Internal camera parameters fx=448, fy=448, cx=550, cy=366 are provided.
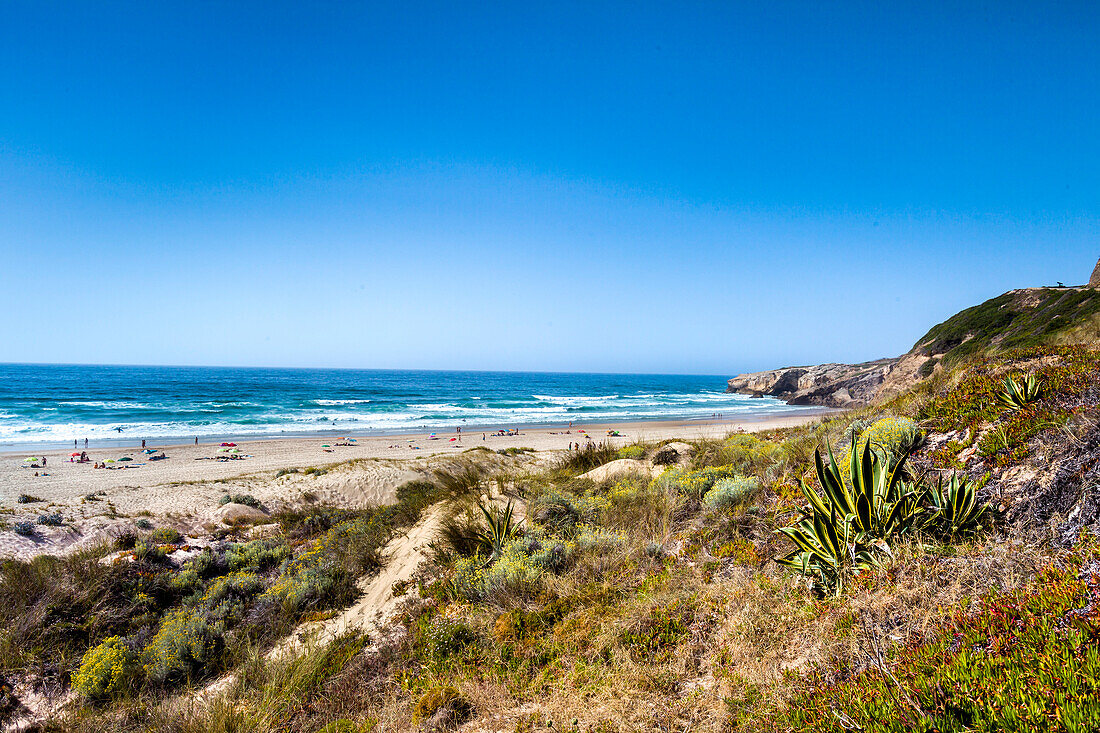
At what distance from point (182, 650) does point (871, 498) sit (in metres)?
7.51

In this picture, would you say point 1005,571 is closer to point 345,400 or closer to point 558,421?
point 558,421

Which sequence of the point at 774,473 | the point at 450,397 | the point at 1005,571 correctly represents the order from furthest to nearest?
the point at 450,397, the point at 774,473, the point at 1005,571

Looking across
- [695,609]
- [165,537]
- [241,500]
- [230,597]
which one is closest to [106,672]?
[230,597]

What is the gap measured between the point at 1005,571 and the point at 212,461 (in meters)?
31.2

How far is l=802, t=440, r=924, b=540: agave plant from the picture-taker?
11.6 ft

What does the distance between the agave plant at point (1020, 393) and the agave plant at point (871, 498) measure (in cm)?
201

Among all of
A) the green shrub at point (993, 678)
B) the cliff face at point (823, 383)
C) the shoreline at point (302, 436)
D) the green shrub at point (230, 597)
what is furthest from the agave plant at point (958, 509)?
the cliff face at point (823, 383)

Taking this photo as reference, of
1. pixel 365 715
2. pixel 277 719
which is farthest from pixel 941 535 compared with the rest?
pixel 277 719

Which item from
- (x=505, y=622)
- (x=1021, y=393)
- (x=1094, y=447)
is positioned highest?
(x=1021, y=393)

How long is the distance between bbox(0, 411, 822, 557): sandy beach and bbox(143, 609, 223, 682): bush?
19.1ft

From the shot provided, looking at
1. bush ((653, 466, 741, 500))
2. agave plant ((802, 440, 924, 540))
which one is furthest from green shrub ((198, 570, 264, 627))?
agave plant ((802, 440, 924, 540))

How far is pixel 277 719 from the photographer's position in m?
3.75

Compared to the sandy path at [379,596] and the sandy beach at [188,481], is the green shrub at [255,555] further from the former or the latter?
the sandy beach at [188,481]

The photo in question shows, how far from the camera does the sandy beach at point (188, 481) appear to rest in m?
10.7
